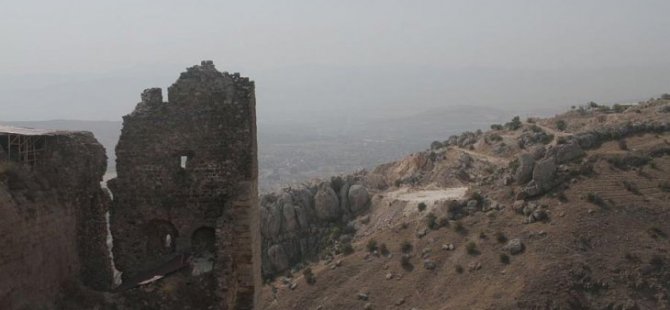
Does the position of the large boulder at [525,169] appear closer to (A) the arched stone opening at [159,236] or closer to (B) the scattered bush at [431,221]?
(B) the scattered bush at [431,221]

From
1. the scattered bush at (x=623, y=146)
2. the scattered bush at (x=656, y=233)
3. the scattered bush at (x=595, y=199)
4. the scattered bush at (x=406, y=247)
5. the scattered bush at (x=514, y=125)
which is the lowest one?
the scattered bush at (x=406, y=247)

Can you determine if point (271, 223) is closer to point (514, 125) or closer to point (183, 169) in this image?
point (514, 125)

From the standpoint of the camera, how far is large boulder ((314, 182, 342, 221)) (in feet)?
155

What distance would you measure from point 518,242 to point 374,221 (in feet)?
38.6

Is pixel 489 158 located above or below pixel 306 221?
above

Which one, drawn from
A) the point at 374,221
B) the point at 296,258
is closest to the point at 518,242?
the point at 374,221

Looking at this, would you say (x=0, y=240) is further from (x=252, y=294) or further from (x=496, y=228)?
(x=496, y=228)

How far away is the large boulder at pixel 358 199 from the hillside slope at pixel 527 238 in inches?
21.9

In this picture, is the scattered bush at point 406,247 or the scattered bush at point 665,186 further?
the scattered bush at point 406,247

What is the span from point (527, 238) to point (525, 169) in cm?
607

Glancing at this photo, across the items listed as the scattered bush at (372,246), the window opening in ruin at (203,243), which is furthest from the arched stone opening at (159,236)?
the scattered bush at (372,246)

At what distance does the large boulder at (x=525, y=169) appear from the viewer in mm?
40594

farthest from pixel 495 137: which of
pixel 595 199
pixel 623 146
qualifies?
pixel 595 199

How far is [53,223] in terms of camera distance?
12.6 meters
